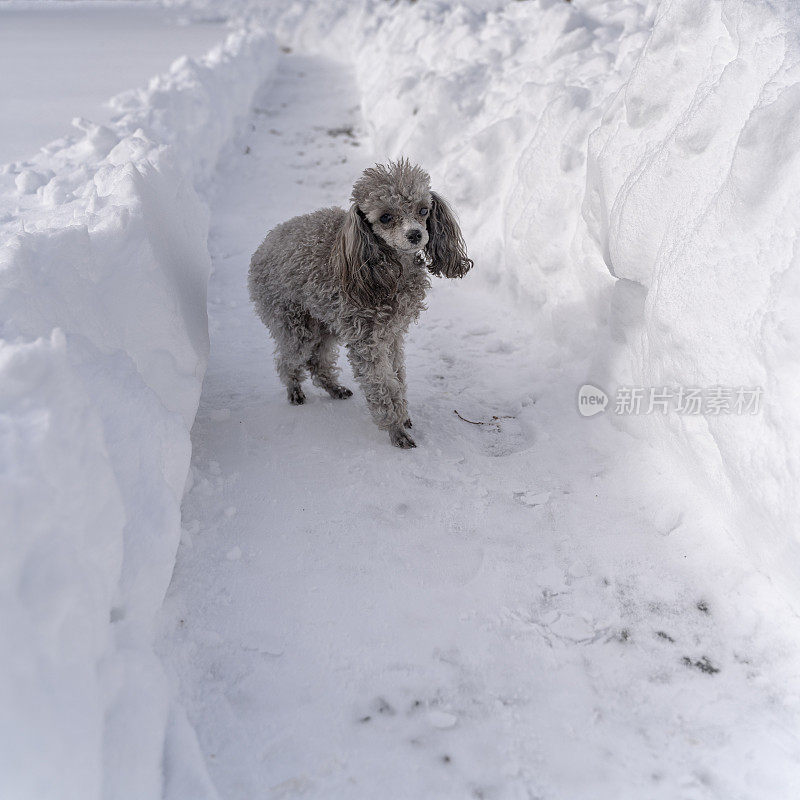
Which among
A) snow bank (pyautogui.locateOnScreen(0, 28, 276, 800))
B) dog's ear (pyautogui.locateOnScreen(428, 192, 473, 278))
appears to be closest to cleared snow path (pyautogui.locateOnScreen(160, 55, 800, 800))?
snow bank (pyautogui.locateOnScreen(0, 28, 276, 800))

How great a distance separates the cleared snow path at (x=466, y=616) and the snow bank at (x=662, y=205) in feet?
1.25

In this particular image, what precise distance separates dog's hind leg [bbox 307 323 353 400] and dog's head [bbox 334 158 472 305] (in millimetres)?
611

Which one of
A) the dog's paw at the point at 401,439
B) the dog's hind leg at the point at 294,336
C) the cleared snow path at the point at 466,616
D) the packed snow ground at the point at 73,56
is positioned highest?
the packed snow ground at the point at 73,56

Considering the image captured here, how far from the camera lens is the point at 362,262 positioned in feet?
10.9

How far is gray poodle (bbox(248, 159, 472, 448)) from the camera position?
3.34 m

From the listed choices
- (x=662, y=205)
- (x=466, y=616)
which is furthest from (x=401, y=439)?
(x=662, y=205)

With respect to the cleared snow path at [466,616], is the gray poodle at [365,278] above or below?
above

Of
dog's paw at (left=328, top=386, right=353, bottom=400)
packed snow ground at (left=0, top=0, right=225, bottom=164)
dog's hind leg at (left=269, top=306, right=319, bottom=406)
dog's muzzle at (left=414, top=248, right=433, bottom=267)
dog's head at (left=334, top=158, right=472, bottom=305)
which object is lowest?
dog's paw at (left=328, top=386, right=353, bottom=400)

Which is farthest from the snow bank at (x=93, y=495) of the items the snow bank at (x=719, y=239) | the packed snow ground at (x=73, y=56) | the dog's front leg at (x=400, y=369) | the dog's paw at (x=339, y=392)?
the packed snow ground at (x=73, y=56)

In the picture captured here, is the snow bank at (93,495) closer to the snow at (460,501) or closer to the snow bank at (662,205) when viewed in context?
the snow at (460,501)

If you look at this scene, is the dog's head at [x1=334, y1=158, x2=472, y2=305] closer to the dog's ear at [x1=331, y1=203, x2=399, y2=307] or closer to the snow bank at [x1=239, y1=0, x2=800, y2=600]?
the dog's ear at [x1=331, y1=203, x2=399, y2=307]

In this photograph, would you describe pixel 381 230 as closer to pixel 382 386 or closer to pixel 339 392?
pixel 382 386

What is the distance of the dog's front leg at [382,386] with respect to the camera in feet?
11.9

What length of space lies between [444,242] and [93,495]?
236 cm
